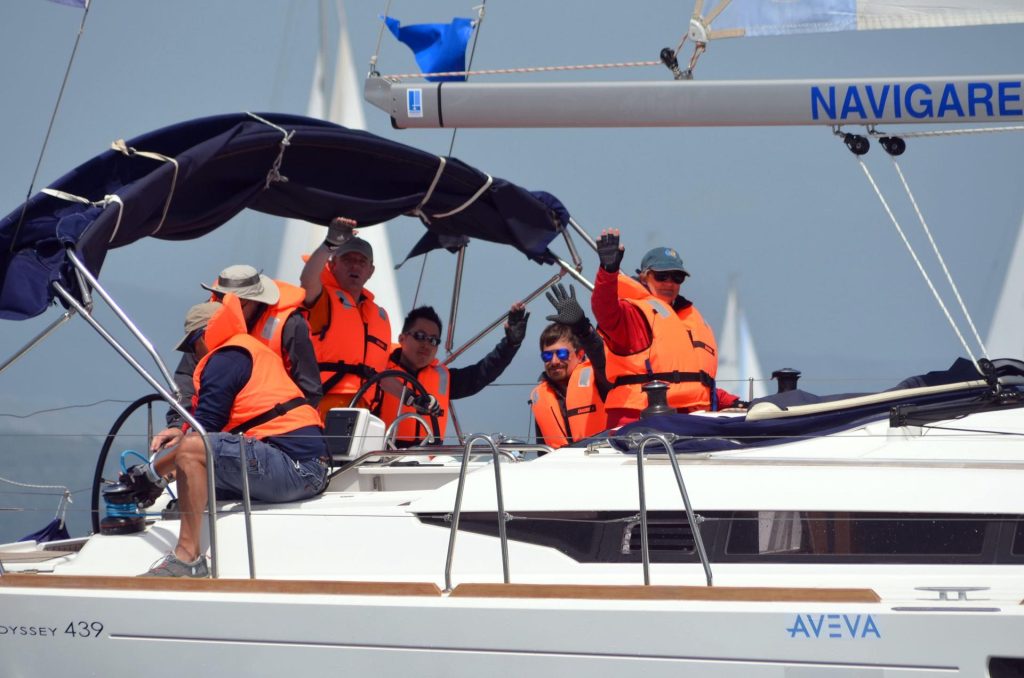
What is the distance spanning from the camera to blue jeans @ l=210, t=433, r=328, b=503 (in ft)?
12.2

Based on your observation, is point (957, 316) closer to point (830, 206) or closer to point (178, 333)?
point (830, 206)

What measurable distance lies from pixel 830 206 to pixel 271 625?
5.56 metres

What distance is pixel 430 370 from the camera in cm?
556

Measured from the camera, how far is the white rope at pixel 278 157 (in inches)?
183

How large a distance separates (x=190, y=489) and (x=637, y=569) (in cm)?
135

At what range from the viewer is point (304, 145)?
477cm

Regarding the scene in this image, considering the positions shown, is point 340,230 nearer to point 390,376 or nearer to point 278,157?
point 278,157

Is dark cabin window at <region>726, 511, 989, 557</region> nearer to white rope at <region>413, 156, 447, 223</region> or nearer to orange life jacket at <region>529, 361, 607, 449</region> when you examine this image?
orange life jacket at <region>529, 361, 607, 449</region>

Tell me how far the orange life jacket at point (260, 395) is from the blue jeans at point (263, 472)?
10 cm

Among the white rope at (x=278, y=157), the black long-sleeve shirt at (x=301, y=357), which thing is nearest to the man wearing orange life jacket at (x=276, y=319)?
the black long-sleeve shirt at (x=301, y=357)

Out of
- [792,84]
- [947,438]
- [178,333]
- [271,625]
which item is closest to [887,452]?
[947,438]

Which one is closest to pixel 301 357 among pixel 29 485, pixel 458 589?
pixel 29 485

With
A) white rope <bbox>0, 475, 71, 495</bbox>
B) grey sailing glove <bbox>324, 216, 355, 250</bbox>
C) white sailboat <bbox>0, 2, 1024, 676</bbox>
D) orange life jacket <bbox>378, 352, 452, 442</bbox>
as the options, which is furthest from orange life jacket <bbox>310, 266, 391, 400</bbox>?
white rope <bbox>0, 475, 71, 495</bbox>

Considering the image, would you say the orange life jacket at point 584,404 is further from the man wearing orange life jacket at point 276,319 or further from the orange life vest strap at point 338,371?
the man wearing orange life jacket at point 276,319
